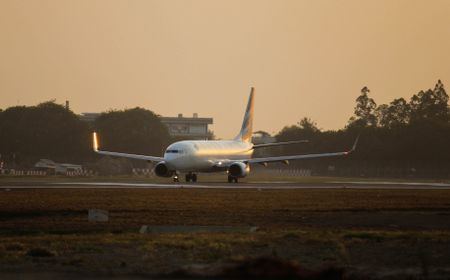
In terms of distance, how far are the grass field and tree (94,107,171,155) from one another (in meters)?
117

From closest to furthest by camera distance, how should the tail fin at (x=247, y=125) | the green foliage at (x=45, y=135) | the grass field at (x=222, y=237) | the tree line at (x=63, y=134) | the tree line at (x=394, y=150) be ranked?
1. the grass field at (x=222, y=237)
2. the tail fin at (x=247, y=125)
3. the tree line at (x=394, y=150)
4. the tree line at (x=63, y=134)
5. the green foliage at (x=45, y=135)

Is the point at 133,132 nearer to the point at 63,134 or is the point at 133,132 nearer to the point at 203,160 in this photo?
the point at 63,134

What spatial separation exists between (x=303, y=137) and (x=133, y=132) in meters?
29.2

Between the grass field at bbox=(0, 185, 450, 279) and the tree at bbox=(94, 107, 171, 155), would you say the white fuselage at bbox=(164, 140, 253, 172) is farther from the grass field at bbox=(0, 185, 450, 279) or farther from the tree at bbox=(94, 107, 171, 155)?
the tree at bbox=(94, 107, 171, 155)

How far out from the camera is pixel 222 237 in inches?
1106

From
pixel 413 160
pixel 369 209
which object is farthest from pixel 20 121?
pixel 369 209

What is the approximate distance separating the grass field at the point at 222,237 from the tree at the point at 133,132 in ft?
384

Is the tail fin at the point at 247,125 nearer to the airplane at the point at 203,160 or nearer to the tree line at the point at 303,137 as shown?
the airplane at the point at 203,160

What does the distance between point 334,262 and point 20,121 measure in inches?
6213

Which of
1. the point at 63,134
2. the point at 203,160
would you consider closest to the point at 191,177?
the point at 203,160

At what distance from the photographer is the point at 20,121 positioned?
17650 centimetres

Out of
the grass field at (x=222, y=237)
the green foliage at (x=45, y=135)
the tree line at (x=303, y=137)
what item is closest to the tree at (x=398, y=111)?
the tree line at (x=303, y=137)

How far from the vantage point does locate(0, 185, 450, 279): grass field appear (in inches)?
879

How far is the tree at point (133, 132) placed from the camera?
16800 cm
